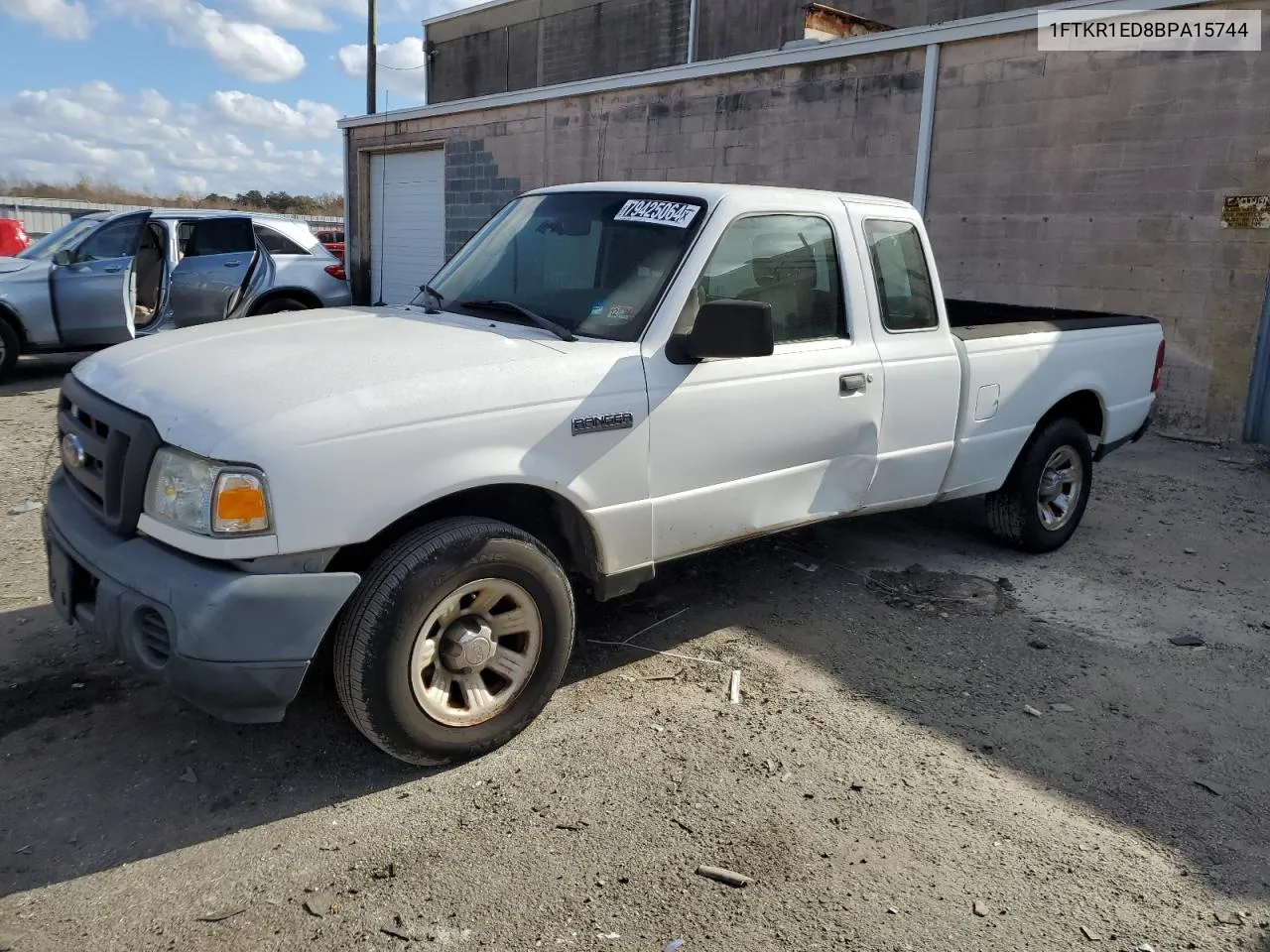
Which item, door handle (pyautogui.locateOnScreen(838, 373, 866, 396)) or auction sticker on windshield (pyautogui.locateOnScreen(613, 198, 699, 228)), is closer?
auction sticker on windshield (pyautogui.locateOnScreen(613, 198, 699, 228))

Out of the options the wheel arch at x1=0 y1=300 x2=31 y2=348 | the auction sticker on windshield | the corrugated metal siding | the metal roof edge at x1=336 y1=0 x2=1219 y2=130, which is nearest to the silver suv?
the wheel arch at x1=0 y1=300 x2=31 y2=348

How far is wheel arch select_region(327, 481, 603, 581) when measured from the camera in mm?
3141

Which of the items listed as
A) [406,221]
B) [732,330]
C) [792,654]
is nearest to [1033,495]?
[792,654]

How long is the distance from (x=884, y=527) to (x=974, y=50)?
19.5 ft

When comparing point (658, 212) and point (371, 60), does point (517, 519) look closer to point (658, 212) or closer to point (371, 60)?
point (658, 212)

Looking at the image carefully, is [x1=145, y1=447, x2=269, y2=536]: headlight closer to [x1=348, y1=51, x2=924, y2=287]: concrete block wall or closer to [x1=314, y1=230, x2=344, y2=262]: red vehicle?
[x1=348, y1=51, x2=924, y2=287]: concrete block wall

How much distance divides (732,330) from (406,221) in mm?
15092

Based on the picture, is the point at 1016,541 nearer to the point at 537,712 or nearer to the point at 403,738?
the point at 537,712

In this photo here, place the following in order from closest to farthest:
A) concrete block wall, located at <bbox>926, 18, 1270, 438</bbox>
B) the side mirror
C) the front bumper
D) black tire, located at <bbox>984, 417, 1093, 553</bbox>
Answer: the front bumper, the side mirror, black tire, located at <bbox>984, 417, 1093, 553</bbox>, concrete block wall, located at <bbox>926, 18, 1270, 438</bbox>

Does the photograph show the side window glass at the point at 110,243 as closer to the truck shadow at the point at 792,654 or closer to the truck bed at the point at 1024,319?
the truck shadow at the point at 792,654

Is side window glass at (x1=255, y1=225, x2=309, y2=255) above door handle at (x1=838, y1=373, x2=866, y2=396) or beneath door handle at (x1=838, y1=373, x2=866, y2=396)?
above

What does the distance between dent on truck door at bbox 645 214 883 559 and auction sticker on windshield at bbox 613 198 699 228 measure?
0.58 ft

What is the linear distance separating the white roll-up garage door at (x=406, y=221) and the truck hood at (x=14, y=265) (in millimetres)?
6409

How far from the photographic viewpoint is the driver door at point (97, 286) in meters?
10.0
